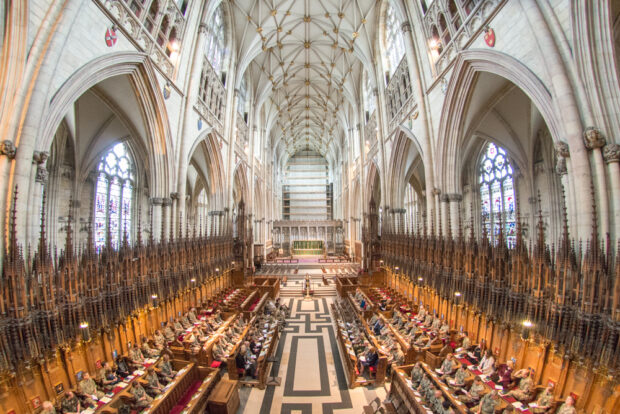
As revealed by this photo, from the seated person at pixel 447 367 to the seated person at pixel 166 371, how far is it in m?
6.36

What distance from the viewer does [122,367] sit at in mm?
6523

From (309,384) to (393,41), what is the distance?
1870 centimetres

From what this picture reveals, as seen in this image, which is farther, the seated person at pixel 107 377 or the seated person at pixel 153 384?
the seated person at pixel 107 377

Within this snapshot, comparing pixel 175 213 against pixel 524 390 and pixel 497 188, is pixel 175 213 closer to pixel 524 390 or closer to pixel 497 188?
pixel 524 390

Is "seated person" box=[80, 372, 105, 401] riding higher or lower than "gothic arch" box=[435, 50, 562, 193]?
lower

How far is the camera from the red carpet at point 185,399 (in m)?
5.61

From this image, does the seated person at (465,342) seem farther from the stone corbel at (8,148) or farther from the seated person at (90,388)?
the stone corbel at (8,148)

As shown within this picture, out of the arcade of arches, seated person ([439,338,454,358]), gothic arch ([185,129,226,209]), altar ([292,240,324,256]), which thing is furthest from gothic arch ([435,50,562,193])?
altar ([292,240,324,256])

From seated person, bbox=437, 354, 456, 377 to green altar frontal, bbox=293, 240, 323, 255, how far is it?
106 feet

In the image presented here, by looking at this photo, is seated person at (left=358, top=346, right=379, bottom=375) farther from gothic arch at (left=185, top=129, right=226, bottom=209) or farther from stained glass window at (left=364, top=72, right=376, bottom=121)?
stained glass window at (left=364, top=72, right=376, bottom=121)

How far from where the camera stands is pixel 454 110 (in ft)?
35.8

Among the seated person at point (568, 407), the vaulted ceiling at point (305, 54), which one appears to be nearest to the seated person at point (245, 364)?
the seated person at point (568, 407)

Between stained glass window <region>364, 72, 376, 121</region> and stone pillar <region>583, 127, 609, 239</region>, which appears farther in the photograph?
stained glass window <region>364, 72, 376, 121</region>

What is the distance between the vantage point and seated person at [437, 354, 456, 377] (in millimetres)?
6445
